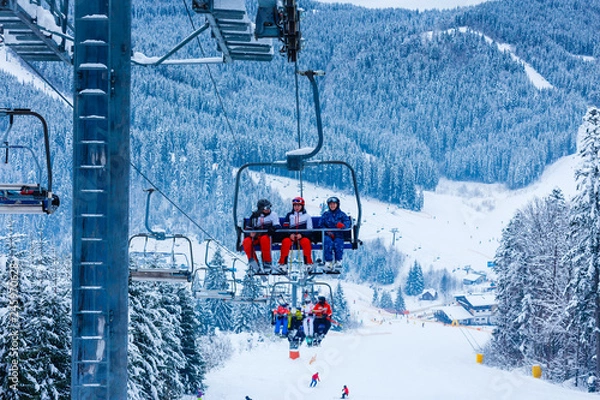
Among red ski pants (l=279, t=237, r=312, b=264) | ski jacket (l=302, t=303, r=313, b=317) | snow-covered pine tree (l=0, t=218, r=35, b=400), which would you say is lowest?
snow-covered pine tree (l=0, t=218, r=35, b=400)

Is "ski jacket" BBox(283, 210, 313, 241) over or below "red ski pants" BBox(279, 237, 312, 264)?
over

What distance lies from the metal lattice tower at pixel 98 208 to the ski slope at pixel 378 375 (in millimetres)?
29566

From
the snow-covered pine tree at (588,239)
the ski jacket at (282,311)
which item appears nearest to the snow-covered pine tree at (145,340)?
the ski jacket at (282,311)

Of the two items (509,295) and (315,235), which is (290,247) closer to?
(315,235)

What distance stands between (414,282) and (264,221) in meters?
143

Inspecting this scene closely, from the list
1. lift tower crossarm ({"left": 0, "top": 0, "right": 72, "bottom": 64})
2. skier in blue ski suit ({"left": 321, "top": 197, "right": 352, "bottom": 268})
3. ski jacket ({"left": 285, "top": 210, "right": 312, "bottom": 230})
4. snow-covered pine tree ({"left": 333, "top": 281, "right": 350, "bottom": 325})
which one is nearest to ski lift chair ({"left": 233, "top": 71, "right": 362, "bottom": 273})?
skier in blue ski suit ({"left": 321, "top": 197, "right": 352, "bottom": 268})

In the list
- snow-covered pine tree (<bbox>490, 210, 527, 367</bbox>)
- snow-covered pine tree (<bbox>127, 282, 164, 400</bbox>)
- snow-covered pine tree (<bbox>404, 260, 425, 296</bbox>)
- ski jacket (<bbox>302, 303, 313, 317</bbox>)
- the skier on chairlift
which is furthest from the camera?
snow-covered pine tree (<bbox>404, 260, 425, 296</bbox>)

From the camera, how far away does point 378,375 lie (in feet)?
145

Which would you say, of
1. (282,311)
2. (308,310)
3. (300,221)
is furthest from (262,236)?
(282,311)

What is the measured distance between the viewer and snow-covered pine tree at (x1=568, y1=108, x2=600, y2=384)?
107 ft

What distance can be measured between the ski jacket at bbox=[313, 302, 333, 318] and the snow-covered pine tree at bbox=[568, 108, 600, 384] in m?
19.6

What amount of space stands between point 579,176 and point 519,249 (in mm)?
11464

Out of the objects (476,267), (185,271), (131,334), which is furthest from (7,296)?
(476,267)

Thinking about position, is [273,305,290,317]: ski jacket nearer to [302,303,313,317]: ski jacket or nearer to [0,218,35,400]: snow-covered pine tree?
[302,303,313,317]: ski jacket
